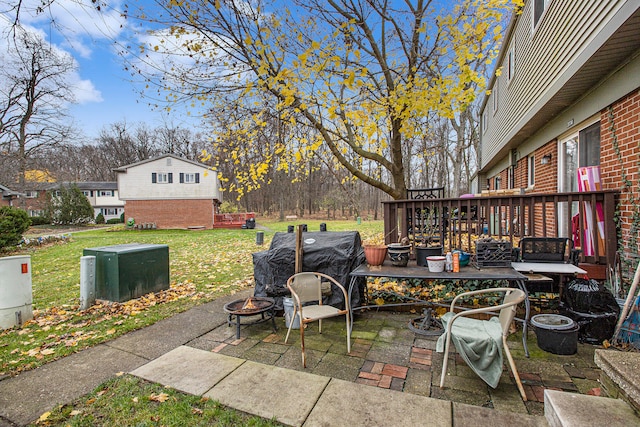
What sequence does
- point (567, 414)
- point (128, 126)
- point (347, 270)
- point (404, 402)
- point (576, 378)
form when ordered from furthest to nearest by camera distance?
1. point (128, 126)
2. point (347, 270)
3. point (576, 378)
4. point (404, 402)
5. point (567, 414)

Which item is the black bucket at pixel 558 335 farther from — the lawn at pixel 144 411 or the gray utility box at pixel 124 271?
the gray utility box at pixel 124 271

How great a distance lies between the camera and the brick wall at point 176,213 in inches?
1072

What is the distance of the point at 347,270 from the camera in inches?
161

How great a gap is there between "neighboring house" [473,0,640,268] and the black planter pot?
2.11 metres

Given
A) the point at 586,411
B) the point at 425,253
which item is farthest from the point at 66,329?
the point at 586,411

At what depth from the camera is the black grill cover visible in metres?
4.13

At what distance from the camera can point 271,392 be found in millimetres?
2586

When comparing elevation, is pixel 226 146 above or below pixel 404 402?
above

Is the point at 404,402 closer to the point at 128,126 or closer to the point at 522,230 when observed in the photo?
the point at 522,230

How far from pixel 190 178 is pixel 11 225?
15.7m

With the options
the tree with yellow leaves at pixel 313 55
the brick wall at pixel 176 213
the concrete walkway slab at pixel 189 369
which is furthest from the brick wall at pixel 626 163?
the brick wall at pixel 176 213

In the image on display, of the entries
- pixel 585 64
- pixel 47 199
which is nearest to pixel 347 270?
pixel 585 64

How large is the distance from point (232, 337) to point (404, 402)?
211 centimetres

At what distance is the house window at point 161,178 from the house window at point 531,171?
26067 millimetres
